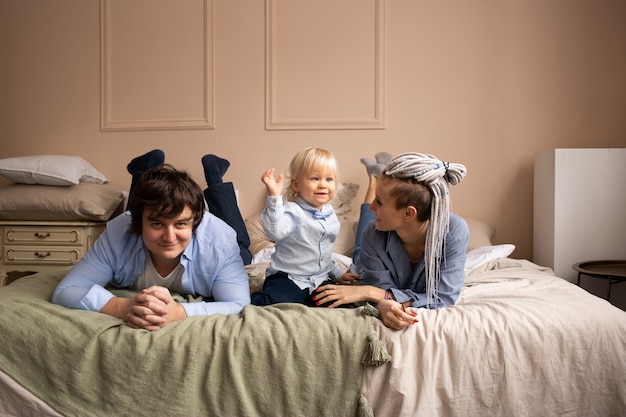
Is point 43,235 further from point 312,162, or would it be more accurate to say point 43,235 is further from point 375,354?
point 375,354

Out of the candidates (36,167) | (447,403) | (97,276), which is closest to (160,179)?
(97,276)

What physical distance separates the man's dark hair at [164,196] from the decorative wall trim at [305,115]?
209 centimetres

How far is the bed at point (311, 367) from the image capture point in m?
1.42

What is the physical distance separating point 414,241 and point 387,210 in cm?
16

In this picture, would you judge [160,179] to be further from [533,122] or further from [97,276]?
[533,122]

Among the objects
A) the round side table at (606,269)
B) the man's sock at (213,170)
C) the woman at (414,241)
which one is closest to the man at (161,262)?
the woman at (414,241)

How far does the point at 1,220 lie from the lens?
11.0ft

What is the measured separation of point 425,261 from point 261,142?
7.45ft

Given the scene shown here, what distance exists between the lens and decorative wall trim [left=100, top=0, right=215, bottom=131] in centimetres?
374

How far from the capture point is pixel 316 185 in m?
2.08

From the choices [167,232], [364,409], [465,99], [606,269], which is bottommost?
[364,409]

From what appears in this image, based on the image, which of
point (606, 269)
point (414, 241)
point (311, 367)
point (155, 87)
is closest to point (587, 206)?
point (606, 269)

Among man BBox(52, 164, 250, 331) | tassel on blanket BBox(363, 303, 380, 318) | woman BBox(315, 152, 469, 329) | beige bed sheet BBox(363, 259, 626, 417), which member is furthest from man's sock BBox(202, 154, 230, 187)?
beige bed sheet BBox(363, 259, 626, 417)

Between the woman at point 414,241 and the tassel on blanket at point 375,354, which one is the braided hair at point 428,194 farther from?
the tassel on blanket at point 375,354
